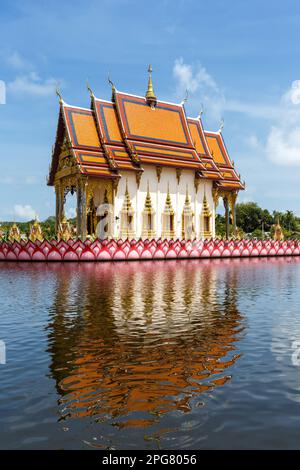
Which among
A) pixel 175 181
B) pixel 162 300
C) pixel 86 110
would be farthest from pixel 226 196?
pixel 162 300

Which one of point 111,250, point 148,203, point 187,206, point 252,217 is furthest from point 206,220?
point 252,217

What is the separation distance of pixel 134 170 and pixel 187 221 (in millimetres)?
6955

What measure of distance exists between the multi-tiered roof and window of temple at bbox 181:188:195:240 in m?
2.66

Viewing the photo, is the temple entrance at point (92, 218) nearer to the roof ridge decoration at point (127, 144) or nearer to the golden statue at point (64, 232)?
the golden statue at point (64, 232)

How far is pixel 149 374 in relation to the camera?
567 cm

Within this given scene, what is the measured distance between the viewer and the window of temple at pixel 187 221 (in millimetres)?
38531

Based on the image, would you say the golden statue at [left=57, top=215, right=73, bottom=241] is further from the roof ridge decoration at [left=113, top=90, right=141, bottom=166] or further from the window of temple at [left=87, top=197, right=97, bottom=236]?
the roof ridge decoration at [left=113, top=90, right=141, bottom=166]

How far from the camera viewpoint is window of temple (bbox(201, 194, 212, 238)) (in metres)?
39.9

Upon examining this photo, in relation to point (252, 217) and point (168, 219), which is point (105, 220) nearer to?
point (168, 219)

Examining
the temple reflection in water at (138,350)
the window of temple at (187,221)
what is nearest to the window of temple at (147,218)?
the window of temple at (187,221)

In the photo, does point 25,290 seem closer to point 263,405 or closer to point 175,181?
point 263,405

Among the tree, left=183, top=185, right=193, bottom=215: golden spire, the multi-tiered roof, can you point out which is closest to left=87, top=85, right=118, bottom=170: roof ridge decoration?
the multi-tiered roof

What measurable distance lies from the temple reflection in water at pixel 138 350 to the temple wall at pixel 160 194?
22.6m

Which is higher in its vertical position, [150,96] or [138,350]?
[150,96]
